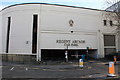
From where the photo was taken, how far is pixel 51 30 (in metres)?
26.0

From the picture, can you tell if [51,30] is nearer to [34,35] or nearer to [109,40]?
[34,35]

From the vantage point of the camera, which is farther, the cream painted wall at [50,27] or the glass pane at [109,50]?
the glass pane at [109,50]

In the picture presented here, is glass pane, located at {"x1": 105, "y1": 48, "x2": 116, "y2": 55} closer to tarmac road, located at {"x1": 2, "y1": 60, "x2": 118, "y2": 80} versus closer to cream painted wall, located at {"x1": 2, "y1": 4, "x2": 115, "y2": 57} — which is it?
cream painted wall, located at {"x1": 2, "y1": 4, "x2": 115, "y2": 57}

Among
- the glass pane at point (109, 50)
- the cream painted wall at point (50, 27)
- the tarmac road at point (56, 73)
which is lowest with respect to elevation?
the tarmac road at point (56, 73)

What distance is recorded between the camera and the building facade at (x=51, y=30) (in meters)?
25.5

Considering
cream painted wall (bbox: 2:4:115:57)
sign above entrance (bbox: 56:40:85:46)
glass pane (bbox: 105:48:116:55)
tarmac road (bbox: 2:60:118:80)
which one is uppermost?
cream painted wall (bbox: 2:4:115:57)

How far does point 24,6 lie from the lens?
26.4 meters

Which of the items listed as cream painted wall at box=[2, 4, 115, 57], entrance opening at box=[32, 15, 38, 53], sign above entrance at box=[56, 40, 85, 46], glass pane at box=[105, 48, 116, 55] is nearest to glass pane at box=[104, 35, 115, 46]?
glass pane at box=[105, 48, 116, 55]

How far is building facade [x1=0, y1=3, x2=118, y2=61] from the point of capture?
25516 millimetres

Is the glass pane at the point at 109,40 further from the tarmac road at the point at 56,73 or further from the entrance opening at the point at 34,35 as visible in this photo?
the entrance opening at the point at 34,35

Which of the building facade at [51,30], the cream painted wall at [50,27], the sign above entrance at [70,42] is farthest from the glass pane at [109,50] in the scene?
the sign above entrance at [70,42]

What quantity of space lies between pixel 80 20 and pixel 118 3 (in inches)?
325

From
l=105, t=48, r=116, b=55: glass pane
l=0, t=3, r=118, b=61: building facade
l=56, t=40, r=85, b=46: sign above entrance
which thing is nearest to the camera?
l=0, t=3, r=118, b=61: building facade

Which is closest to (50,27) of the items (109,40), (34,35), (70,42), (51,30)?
(51,30)
